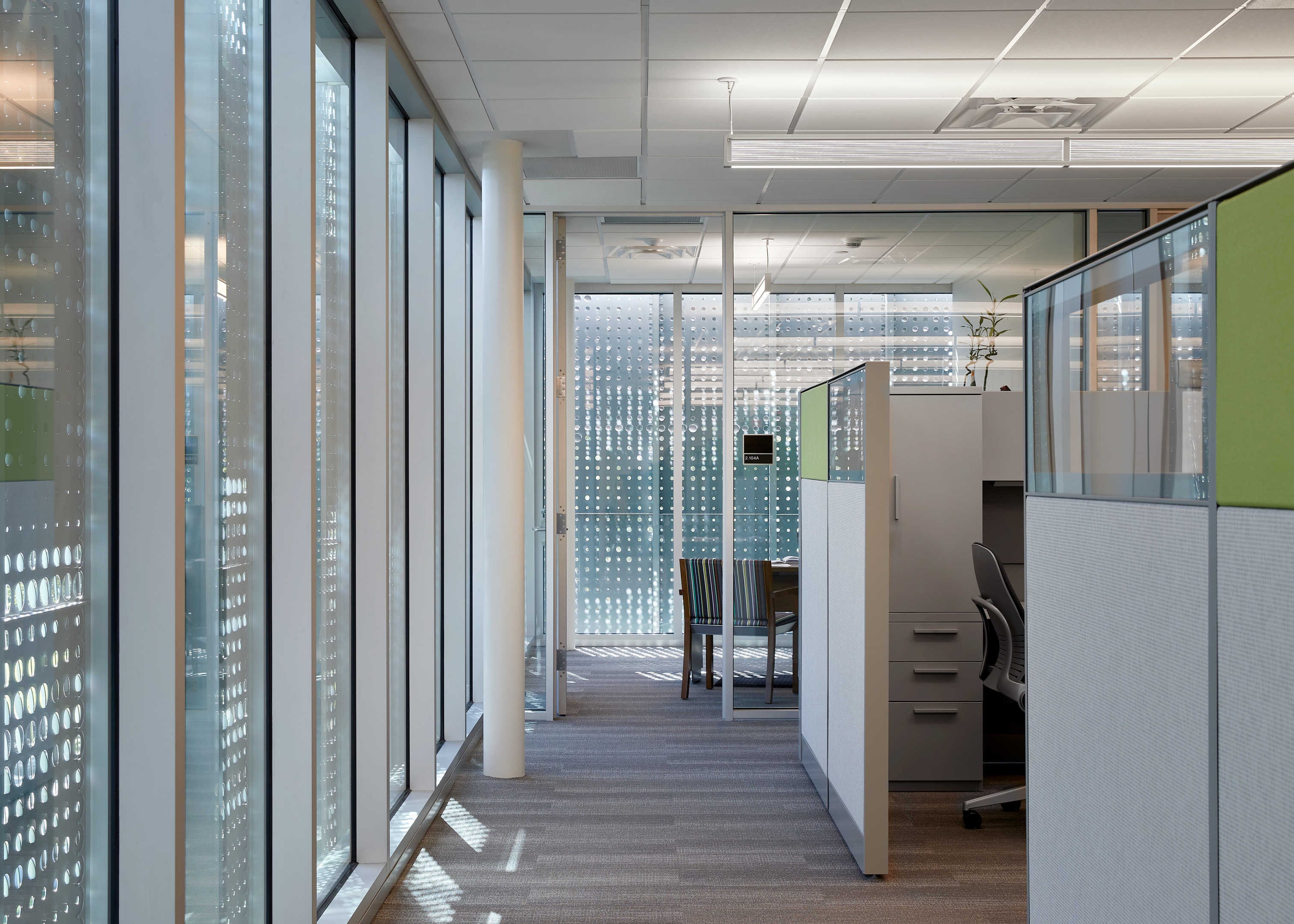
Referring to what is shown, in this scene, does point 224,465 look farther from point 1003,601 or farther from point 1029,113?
point 1029,113

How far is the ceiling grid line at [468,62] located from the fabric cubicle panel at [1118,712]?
2.44 meters

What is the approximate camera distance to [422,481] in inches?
137

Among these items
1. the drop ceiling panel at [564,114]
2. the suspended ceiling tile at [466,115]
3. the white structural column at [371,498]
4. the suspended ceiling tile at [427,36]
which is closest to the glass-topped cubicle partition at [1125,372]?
the white structural column at [371,498]

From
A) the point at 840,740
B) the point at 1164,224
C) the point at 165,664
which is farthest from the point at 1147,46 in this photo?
the point at 165,664

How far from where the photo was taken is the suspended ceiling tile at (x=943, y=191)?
458cm

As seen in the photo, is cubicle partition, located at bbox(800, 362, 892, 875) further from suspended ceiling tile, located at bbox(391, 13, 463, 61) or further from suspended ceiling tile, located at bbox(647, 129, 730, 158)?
suspended ceiling tile, located at bbox(391, 13, 463, 61)

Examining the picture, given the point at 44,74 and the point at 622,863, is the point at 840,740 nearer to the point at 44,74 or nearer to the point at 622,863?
the point at 622,863

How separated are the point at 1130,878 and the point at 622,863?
196 cm

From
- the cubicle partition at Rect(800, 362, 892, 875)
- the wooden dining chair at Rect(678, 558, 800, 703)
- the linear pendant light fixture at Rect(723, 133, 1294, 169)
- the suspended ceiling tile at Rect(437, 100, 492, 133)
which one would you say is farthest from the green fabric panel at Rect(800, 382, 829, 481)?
the suspended ceiling tile at Rect(437, 100, 492, 133)

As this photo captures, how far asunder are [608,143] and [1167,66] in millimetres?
2383

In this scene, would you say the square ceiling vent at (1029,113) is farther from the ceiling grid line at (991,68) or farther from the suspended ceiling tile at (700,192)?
the suspended ceiling tile at (700,192)

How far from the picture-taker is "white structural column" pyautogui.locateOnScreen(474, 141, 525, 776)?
399 centimetres

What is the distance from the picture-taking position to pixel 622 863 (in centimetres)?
306

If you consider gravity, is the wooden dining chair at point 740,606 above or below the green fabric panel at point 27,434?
below
